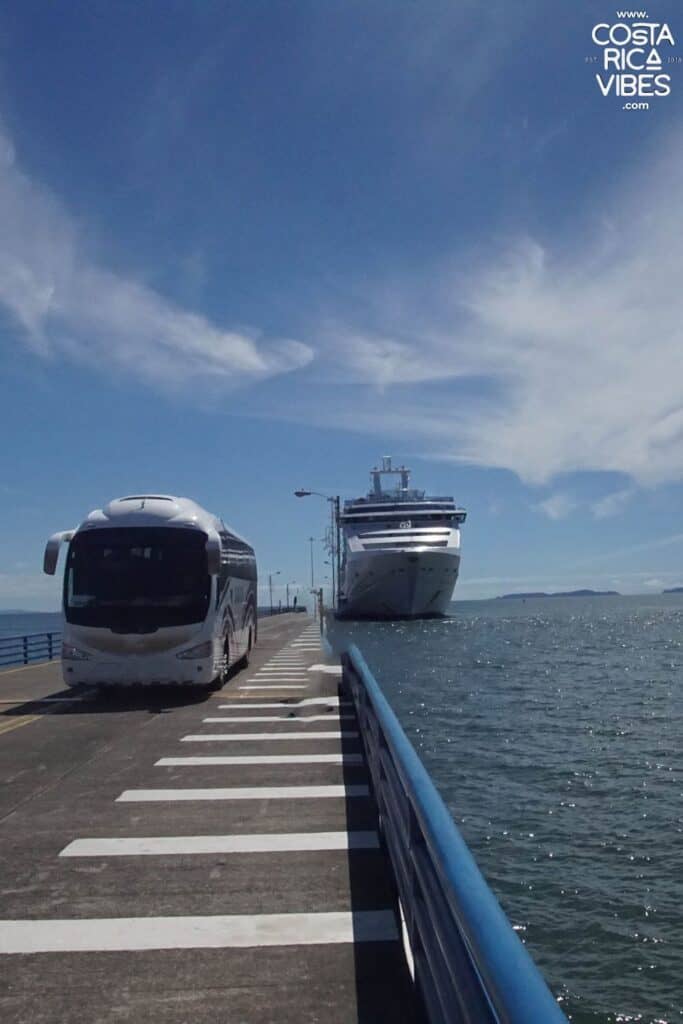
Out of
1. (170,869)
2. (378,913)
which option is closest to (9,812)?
(170,869)

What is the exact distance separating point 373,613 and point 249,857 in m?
84.0

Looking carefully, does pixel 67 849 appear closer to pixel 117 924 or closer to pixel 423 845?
pixel 117 924

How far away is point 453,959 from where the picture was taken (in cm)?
297

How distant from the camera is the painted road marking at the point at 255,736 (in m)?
11.8

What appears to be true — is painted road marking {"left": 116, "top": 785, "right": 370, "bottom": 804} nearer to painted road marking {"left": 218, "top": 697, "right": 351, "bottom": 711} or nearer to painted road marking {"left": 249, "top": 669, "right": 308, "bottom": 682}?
painted road marking {"left": 218, "top": 697, "right": 351, "bottom": 711}

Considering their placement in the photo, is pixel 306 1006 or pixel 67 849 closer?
pixel 306 1006

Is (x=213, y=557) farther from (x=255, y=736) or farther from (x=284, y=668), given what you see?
(x=284, y=668)

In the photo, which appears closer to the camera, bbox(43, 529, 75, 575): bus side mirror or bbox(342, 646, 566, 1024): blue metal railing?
bbox(342, 646, 566, 1024): blue metal railing

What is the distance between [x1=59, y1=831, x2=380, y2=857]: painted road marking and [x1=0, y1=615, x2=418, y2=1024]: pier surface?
0.02 meters

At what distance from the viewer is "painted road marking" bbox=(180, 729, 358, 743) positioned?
465 inches

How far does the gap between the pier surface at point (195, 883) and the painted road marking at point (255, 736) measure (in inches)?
2.1

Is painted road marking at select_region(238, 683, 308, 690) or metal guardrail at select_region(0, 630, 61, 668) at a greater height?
metal guardrail at select_region(0, 630, 61, 668)

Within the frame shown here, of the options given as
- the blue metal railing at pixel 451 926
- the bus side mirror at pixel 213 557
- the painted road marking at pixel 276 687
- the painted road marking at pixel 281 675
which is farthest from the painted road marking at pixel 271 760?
the painted road marking at pixel 281 675

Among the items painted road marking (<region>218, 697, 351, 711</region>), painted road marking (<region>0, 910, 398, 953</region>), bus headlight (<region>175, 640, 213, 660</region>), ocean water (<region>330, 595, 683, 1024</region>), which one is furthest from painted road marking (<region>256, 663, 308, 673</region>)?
painted road marking (<region>0, 910, 398, 953</region>)
